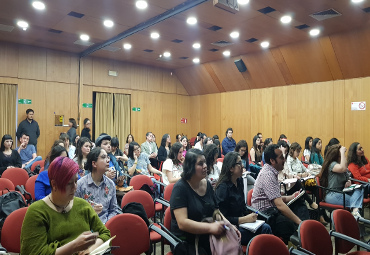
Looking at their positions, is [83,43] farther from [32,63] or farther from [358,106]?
[358,106]

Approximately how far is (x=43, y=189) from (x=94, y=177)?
2.94ft

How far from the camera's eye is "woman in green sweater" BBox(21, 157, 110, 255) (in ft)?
5.46

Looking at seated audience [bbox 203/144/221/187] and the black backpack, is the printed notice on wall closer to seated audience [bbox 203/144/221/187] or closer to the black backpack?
seated audience [bbox 203/144/221/187]

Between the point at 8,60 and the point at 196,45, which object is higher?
the point at 196,45

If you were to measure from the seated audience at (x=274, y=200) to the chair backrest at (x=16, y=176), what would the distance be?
3.79 m

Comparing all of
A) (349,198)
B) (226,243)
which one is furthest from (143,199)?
(349,198)

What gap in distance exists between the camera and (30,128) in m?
8.97

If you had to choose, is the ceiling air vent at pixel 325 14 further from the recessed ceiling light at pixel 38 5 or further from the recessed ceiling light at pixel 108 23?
the recessed ceiling light at pixel 38 5

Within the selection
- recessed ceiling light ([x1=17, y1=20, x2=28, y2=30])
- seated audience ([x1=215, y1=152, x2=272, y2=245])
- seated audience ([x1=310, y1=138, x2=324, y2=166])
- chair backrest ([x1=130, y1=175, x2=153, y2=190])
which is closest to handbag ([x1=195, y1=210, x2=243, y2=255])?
seated audience ([x1=215, y1=152, x2=272, y2=245])

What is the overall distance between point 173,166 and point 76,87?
6957 mm

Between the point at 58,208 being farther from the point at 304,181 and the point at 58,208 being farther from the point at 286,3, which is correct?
the point at 286,3

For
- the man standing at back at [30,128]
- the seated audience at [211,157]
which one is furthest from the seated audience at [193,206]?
the man standing at back at [30,128]

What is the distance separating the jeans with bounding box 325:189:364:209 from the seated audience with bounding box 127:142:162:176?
3.05 metres

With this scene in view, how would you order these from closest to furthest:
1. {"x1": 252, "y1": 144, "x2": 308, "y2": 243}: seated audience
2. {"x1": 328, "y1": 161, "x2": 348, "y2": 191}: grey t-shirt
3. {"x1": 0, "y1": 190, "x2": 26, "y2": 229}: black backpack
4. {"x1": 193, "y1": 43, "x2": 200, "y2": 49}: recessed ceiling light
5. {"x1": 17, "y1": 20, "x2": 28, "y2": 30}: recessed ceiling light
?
1. {"x1": 0, "y1": 190, "x2": 26, "y2": 229}: black backpack
2. {"x1": 252, "y1": 144, "x2": 308, "y2": 243}: seated audience
3. {"x1": 328, "y1": 161, "x2": 348, "y2": 191}: grey t-shirt
4. {"x1": 17, "y1": 20, "x2": 28, "y2": 30}: recessed ceiling light
5. {"x1": 193, "y1": 43, "x2": 200, "y2": 49}: recessed ceiling light
